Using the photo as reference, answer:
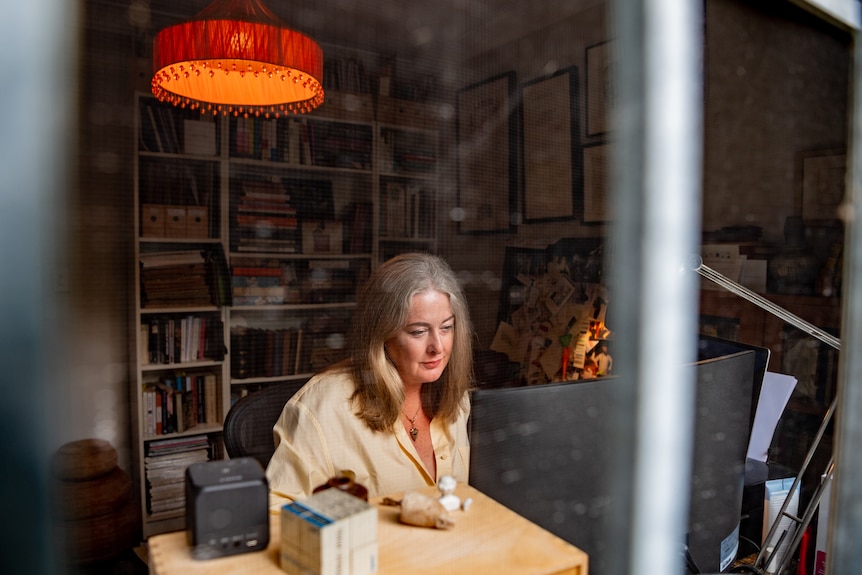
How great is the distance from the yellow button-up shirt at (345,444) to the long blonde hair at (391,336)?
0.02 metres

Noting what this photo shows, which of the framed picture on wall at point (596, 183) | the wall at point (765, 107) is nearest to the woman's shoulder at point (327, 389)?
the framed picture on wall at point (596, 183)

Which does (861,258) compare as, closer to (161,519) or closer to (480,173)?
(480,173)

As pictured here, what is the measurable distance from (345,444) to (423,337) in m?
0.21

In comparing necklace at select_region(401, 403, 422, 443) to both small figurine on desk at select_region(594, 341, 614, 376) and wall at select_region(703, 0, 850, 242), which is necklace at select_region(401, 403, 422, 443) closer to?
small figurine on desk at select_region(594, 341, 614, 376)

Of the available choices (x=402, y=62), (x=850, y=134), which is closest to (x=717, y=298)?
(x=850, y=134)

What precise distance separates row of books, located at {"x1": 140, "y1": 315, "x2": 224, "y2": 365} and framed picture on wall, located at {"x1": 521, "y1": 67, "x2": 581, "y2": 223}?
434 mm

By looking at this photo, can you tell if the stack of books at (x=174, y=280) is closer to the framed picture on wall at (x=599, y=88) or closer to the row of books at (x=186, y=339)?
the row of books at (x=186, y=339)

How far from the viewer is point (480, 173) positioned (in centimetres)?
77

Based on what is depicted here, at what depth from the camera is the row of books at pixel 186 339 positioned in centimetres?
64

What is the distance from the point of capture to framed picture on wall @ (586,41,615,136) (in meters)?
0.62

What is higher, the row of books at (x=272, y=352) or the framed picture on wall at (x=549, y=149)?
the framed picture on wall at (x=549, y=149)

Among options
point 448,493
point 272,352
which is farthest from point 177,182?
point 448,493

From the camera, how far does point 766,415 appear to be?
104 centimetres

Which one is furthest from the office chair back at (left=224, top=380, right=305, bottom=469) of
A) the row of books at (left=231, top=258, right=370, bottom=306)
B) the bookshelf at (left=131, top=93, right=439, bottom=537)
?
the row of books at (left=231, top=258, right=370, bottom=306)
